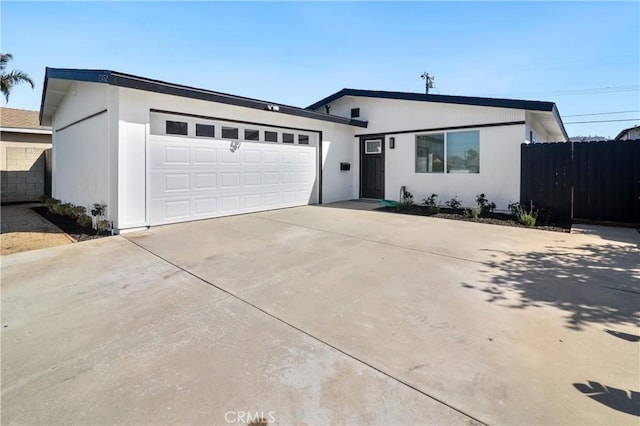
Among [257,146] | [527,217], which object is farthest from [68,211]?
[527,217]

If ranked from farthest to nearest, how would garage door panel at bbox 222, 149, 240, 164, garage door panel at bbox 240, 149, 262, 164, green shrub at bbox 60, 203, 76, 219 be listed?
garage door panel at bbox 240, 149, 262, 164
garage door panel at bbox 222, 149, 240, 164
green shrub at bbox 60, 203, 76, 219

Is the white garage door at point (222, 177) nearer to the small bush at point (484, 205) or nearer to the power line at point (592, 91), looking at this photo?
the small bush at point (484, 205)

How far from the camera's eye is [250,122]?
8742 millimetres

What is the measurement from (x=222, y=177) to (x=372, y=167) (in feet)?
19.6

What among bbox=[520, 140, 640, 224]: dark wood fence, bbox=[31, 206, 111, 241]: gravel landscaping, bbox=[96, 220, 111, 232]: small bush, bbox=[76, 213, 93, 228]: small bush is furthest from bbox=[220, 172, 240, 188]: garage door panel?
bbox=[520, 140, 640, 224]: dark wood fence

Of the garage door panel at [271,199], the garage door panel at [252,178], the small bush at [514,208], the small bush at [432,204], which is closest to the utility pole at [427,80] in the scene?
the small bush at [432,204]

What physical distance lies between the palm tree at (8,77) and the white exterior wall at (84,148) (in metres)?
6.33

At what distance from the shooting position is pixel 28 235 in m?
6.63

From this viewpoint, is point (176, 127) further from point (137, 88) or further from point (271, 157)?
point (271, 157)

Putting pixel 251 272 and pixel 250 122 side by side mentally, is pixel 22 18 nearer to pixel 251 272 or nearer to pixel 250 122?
pixel 250 122

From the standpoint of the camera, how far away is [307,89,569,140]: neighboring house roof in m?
8.12

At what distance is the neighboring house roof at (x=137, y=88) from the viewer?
6082 mm

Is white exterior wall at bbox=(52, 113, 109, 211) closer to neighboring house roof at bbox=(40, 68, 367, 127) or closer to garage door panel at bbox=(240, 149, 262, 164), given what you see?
neighboring house roof at bbox=(40, 68, 367, 127)

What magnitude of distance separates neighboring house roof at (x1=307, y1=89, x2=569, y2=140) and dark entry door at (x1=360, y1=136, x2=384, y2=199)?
5.13 ft
